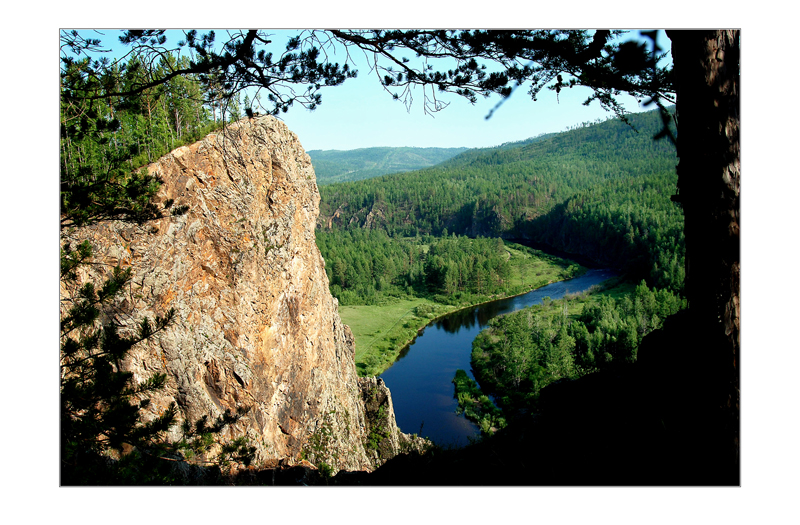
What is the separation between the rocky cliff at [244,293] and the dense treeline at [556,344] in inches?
427

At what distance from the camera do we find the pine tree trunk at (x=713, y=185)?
8.77 feet

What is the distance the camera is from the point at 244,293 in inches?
425

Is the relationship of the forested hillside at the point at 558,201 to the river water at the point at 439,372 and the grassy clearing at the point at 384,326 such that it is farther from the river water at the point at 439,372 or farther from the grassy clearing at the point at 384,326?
the grassy clearing at the point at 384,326

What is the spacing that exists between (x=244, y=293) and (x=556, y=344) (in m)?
22.1

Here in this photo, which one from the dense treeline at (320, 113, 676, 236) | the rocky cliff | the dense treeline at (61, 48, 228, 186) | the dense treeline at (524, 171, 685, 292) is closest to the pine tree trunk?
the dense treeline at (61, 48, 228, 186)

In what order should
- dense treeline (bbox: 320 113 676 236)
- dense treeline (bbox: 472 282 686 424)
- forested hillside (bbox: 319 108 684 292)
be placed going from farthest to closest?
dense treeline (bbox: 320 113 676 236)
forested hillside (bbox: 319 108 684 292)
dense treeline (bbox: 472 282 686 424)

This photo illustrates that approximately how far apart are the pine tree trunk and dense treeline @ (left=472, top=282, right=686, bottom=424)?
18.3 metres

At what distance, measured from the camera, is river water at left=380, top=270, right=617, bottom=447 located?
20516 mm

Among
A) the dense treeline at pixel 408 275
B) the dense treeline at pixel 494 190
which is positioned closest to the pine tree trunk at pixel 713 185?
the dense treeline at pixel 408 275

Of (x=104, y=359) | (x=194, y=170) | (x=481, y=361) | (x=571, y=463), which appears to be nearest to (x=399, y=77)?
(x=104, y=359)

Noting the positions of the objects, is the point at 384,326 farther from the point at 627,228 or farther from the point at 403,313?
the point at 627,228

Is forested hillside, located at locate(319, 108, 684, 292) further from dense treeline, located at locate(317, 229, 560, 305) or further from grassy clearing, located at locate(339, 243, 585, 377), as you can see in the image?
dense treeline, located at locate(317, 229, 560, 305)

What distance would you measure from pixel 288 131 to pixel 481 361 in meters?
19.3

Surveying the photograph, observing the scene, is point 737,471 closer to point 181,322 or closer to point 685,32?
point 685,32
